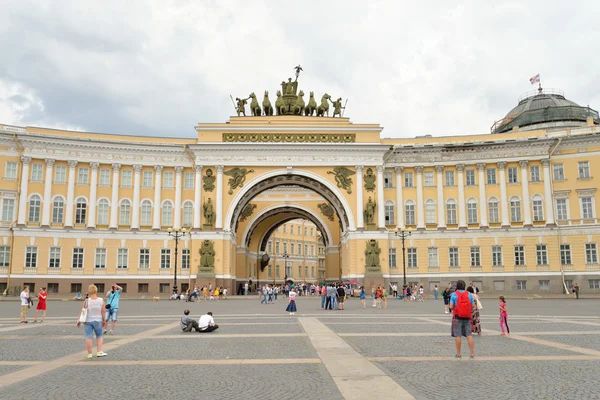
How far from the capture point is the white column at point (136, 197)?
56469 mm

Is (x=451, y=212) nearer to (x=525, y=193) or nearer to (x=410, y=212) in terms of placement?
(x=410, y=212)

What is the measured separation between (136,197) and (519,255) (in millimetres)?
40993

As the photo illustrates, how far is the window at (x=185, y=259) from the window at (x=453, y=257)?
1102 inches

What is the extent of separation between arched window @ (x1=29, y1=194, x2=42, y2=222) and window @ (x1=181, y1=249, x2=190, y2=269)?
14.9 m

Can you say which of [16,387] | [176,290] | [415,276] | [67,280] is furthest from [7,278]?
[16,387]

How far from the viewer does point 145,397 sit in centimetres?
886

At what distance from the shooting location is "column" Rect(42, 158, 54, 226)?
177 ft

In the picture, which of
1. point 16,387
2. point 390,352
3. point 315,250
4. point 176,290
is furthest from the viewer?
point 315,250

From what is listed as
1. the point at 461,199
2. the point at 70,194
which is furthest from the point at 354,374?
the point at 70,194

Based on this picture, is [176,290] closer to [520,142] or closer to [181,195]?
[181,195]

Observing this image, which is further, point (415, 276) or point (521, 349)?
point (415, 276)

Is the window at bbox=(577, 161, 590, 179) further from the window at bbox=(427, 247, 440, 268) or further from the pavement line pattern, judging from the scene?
the pavement line pattern

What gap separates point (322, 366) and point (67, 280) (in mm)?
48956

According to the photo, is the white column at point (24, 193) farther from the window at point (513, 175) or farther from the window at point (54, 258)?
the window at point (513, 175)
